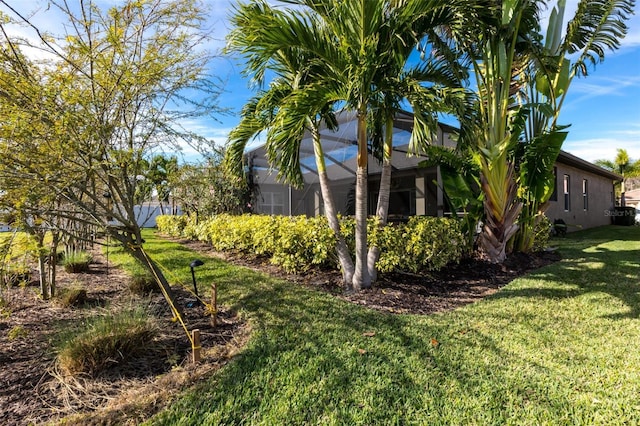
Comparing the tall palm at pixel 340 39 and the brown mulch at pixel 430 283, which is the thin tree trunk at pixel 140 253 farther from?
the brown mulch at pixel 430 283

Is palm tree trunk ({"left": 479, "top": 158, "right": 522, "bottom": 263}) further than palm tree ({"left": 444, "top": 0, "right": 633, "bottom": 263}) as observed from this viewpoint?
Yes

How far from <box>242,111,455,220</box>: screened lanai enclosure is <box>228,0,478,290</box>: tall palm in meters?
4.41

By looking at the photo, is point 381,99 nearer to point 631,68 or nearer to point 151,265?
point 151,265

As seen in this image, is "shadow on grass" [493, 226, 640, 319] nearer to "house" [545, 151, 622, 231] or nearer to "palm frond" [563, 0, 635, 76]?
"palm frond" [563, 0, 635, 76]

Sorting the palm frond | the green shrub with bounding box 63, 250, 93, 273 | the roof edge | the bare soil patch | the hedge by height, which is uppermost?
the palm frond

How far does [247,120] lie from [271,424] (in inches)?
201

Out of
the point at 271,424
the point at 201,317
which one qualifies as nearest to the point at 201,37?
the point at 201,317

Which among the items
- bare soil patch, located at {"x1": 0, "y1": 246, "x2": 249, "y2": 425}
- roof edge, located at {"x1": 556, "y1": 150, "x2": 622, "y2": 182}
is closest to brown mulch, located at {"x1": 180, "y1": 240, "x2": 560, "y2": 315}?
bare soil patch, located at {"x1": 0, "y1": 246, "x2": 249, "y2": 425}

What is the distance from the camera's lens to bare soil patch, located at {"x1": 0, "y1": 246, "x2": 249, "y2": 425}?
2.54 m

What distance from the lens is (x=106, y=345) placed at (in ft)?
10.5

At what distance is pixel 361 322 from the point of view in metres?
4.12

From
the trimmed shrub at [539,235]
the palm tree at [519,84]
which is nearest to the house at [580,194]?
the trimmed shrub at [539,235]

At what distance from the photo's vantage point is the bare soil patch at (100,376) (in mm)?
2545

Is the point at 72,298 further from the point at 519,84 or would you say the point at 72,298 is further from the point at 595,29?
the point at 595,29
